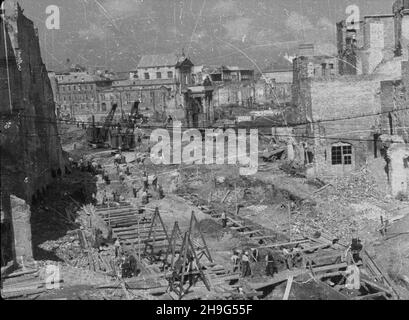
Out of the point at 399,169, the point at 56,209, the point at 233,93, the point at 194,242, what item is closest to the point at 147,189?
the point at 56,209

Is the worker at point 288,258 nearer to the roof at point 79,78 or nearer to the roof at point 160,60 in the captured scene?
the roof at point 79,78

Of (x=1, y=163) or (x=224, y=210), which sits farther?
(x=224, y=210)

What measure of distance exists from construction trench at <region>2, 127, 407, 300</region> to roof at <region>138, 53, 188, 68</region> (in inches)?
2742

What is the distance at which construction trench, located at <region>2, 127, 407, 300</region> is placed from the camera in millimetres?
15797

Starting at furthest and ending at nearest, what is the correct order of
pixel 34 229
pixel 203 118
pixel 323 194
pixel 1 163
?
pixel 203 118, pixel 323 194, pixel 34 229, pixel 1 163

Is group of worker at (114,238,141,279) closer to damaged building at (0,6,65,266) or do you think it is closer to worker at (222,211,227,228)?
damaged building at (0,6,65,266)

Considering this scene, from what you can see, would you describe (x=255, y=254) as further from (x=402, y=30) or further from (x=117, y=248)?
(x=402, y=30)

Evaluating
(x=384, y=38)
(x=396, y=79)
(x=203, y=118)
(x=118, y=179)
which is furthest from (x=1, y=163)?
(x=203, y=118)

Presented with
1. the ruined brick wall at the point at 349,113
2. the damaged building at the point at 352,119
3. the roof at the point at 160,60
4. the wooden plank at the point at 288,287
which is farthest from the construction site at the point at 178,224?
the roof at the point at 160,60

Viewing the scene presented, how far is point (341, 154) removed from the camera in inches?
1153

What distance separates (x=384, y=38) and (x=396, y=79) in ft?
24.7

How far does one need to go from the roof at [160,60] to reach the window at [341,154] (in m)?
75.4
